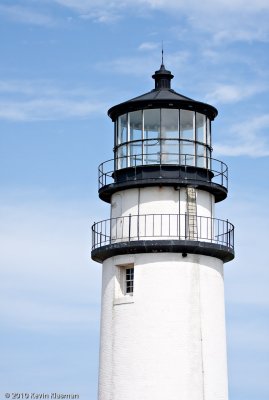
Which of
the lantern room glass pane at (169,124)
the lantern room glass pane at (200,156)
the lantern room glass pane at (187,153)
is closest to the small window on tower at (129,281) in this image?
the lantern room glass pane at (187,153)

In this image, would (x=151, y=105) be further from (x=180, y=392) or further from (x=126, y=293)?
(x=180, y=392)

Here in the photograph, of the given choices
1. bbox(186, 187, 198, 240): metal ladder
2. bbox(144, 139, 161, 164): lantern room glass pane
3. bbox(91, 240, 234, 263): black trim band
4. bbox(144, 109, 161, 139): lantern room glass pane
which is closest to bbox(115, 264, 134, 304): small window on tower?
bbox(91, 240, 234, 263): black trim band

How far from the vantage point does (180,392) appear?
34562 mm

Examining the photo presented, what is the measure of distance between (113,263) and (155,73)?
670 centimetres

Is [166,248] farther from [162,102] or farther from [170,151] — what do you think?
[162,102]

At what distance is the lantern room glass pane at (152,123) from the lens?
1442 inches

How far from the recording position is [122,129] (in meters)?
37.2

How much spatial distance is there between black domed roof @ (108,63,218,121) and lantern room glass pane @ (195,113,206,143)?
181 mm

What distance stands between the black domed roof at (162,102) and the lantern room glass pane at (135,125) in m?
0.17

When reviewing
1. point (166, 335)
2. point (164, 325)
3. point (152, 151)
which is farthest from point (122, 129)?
point (166, 335)

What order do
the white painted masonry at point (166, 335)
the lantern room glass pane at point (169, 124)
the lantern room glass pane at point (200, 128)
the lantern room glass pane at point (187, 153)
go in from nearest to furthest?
1. the white painted masonry at point (166, 335)
2. the lantern room glass pane at point (187, 153)
3. the lantern room glass pane at point (169, 124)
4. the lantern room glass pane at point (200, 128)

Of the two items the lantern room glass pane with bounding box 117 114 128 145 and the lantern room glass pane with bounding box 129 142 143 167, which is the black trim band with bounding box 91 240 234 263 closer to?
the lantern room glass pane with bounding box 129 142 143 167

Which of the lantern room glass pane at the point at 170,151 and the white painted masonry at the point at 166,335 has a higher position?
the lantern room glass pane at the point at 170,151

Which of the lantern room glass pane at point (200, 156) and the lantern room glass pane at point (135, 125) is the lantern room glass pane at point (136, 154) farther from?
the lantern room glass pane at point (200, 156)
